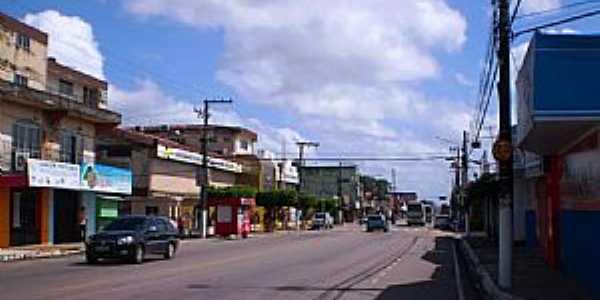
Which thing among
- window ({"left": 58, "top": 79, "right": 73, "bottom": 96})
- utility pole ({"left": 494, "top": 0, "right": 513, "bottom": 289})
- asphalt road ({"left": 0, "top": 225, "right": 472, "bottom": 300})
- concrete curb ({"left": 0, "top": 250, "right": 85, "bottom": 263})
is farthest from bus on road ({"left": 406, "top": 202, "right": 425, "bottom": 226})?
utility pole ({"left": 494, "top": 0, "right": 513, "bottom": 289})

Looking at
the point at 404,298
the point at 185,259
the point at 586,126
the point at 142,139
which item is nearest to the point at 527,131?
the point at 586,126

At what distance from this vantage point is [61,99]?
1891 inches

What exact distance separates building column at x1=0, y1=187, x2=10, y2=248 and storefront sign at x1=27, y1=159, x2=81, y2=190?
1568mm

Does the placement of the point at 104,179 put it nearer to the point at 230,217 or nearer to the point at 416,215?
the point at 230,217

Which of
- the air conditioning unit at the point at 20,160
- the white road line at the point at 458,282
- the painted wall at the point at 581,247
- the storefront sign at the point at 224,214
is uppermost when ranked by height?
the air conditioning unit at the point at 20,160

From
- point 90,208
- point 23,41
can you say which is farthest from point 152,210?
point 23,41

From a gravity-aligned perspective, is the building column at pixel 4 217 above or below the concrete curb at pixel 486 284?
above

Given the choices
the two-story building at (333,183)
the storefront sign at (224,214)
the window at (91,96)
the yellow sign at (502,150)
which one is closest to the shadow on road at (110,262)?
the yellow sign at (502,150)

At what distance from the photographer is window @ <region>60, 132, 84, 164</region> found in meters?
50.9

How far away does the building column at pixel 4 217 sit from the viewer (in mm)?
43844

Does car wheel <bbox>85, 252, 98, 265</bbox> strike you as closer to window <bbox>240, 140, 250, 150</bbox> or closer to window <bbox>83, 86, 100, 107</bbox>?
window <bbox>83, 86, 100, 107</bbox>

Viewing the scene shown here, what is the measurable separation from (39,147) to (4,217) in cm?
510

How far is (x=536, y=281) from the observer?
23188 millimetres

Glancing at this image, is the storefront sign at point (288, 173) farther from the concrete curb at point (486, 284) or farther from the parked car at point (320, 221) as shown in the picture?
the concrete curb at point (486, 284)
